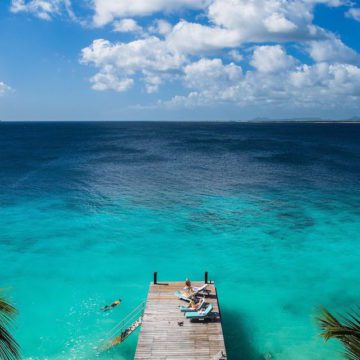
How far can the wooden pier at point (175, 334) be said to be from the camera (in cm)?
1875

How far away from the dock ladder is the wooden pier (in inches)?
83.1

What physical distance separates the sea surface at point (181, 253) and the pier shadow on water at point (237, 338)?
7cm

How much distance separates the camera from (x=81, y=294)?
29.0m

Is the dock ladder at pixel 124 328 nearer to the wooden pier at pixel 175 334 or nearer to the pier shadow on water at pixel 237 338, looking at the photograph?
the wooden pier at pixel 175 334

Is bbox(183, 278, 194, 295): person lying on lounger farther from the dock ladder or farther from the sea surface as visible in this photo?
the sea surface

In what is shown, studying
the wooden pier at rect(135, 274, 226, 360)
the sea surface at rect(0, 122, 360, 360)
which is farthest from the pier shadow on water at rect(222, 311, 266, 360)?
the wooden pier at rect(135, 274, 226, 360)

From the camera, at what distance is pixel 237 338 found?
2375 centimetres

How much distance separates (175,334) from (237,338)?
5.76m

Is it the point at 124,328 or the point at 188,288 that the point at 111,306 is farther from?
the point at 188,288

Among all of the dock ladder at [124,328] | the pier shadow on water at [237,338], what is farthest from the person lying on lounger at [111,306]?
the pier shadow on water at [237,338]

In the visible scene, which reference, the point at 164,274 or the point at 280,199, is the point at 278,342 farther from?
the point at 280,199

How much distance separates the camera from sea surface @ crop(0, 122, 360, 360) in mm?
24641

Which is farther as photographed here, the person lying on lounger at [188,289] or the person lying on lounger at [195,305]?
the person lying on lounger at [188,289]

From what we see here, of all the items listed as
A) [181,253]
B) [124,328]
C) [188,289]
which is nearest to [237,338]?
[188,289]
